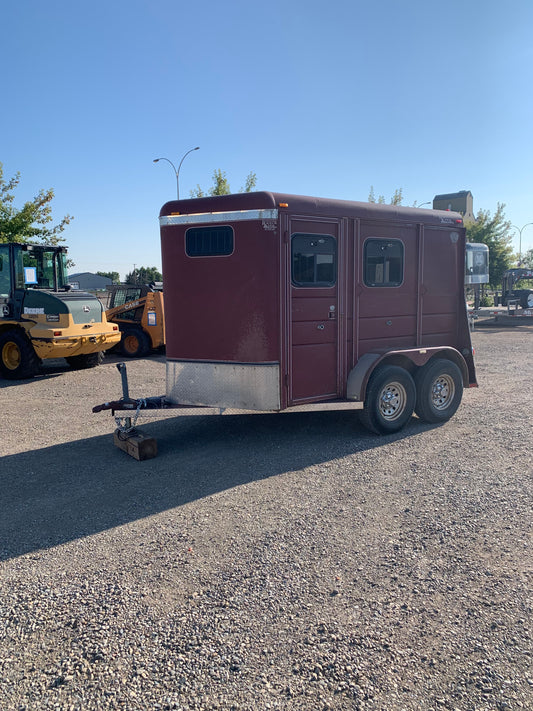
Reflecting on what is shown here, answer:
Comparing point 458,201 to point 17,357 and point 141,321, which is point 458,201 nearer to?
point 141,321

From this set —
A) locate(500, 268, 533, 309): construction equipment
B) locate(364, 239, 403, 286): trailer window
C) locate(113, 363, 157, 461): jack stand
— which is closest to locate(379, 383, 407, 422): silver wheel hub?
locate(364, 239, 403, 286): trailer window

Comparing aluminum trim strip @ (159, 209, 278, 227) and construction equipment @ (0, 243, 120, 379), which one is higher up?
aluminum trim strip @ (159, 209, 278, 227)

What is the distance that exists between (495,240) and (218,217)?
43.1m

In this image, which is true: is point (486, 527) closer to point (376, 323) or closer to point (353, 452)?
point (353, 452)

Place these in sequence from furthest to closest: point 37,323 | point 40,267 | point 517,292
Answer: point 517,292 → point 40,267 → point 37,323

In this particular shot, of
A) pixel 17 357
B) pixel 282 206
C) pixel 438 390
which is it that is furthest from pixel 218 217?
pixel 17 357

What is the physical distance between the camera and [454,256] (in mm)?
8086

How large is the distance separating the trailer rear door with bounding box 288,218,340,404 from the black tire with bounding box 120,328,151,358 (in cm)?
970

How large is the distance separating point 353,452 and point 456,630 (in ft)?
10.9

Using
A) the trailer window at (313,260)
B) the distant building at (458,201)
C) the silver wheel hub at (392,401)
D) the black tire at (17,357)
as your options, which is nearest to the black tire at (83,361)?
the black tire at (17,357)

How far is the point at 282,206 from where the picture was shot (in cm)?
617

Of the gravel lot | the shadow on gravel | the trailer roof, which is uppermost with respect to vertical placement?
the trailer roof

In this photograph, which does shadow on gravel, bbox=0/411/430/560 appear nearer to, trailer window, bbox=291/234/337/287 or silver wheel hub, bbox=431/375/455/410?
silver wheel hub, bbox=431/375/455/410

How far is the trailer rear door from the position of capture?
254 inches
